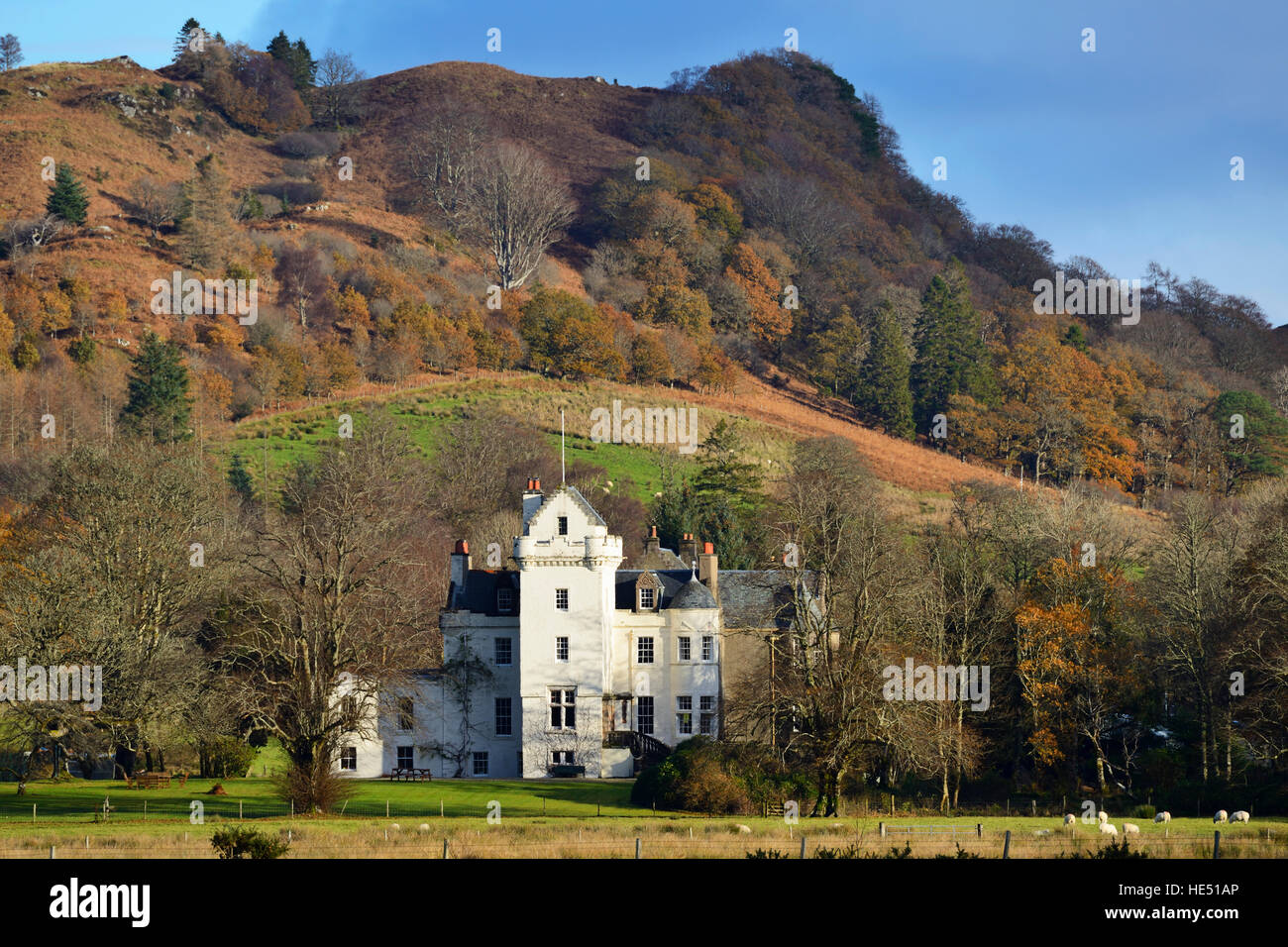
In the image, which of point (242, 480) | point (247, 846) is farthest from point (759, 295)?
point (247, 846)

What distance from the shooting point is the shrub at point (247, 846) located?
104 ft

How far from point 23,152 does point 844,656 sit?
6196 inches

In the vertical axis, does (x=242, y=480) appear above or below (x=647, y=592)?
above

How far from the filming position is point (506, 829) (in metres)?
40.3

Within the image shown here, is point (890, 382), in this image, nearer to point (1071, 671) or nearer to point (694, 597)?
point (694, 597)

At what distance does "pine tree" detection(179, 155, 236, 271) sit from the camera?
158000 mm

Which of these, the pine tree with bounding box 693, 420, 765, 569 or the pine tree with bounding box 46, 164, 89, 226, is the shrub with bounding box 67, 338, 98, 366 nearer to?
the pine tree with bounding box 46, 164, 89, 226

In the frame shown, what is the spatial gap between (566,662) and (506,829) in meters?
22.7

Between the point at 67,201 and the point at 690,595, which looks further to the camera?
the point at 67,201

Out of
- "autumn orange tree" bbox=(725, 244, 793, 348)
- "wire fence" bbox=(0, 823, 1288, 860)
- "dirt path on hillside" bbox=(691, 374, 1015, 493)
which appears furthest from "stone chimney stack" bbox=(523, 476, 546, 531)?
"autumn orange tree" bbox=(725, 244, 793, 348)

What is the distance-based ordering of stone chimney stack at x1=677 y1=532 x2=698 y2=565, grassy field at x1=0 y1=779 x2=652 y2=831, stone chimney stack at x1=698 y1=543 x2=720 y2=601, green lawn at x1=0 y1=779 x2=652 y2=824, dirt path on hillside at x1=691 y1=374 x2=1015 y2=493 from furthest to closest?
1. dirt path on hillside at x1=691 y1=374 x2=1015 y2=493
2. stone chimney stack at x1=677 y1=532 x2=698 y2=565
3. stone chimney stack at x1=698 y1=543 x2=720 y2=601
4. green lawn at x1=0 y1=779 x2=652 y2=824
5. grassy field at x1=0 y1=779 x2=652 y2=831

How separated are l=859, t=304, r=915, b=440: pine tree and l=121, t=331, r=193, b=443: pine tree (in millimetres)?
75808
